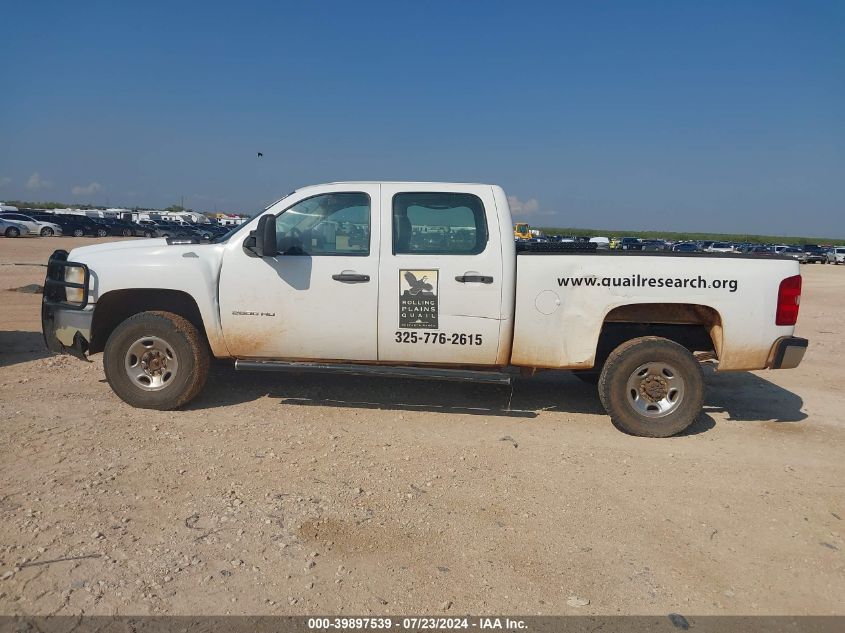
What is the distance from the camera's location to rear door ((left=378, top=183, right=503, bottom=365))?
17.1ft

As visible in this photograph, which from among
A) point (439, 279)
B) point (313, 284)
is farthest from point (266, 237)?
point (439, 279)

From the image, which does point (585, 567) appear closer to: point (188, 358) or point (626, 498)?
point (626, 498)

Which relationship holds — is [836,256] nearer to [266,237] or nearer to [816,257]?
[816,257]

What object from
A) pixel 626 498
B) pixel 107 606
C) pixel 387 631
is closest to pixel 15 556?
pixel 107 606

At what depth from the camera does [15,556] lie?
3168mm

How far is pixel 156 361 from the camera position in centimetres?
552

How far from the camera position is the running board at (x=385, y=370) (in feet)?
17.3

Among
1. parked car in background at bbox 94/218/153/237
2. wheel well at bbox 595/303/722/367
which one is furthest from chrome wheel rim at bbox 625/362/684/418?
parked car in background at bbox 94/218/153/237

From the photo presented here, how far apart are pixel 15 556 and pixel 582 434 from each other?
4022mm

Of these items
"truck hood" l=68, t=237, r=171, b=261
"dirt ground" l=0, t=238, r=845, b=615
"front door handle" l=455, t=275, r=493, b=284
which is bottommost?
"dirt ground" l=0, t=238, r=845, b=615

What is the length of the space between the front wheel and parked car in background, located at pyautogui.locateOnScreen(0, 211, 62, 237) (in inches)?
1764

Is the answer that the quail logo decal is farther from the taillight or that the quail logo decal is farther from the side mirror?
the taillight

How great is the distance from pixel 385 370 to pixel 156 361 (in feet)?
6.54

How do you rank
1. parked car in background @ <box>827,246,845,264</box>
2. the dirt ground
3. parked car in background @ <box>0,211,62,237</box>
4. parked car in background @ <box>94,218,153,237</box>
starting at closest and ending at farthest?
the dirt ground < parked car in background @ <box>0,211,62,237</box> < parked car in background @ <box>94,218,153,237</box> < parked car in background @ <box>827,246,845,264</box>
